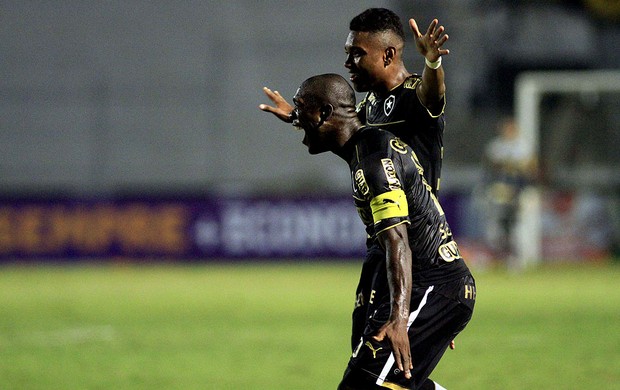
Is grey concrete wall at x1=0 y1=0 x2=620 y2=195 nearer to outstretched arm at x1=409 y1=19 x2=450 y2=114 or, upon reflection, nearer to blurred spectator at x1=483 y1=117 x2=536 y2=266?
blurred spectator at x1=483 y1=117 x2=536 y2=266

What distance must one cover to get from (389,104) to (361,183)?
83cm

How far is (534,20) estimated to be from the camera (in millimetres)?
24656

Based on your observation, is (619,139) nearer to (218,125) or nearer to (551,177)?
(551,177)

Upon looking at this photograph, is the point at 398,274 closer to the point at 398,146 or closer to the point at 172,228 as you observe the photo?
the point at 398,146

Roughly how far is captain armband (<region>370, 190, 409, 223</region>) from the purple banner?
15.8m

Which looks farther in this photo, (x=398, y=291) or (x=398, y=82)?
(x=398, y=82)

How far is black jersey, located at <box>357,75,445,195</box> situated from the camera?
17.9ft

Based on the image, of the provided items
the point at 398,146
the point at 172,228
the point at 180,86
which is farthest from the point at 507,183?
the point at 398,146

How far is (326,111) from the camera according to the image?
498 centimetres

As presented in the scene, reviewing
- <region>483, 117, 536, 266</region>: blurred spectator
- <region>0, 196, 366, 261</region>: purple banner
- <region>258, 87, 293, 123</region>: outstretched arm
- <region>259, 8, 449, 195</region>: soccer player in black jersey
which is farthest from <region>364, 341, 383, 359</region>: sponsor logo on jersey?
<region>0, 196, 366, 261</region>: purple banner

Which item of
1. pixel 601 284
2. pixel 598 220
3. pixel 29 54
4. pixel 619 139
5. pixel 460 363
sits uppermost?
pixel 29 54

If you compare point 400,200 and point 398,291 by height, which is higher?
point 400,200

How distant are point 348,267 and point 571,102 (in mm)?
5783

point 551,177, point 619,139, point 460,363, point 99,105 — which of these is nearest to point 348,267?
point 551,177
